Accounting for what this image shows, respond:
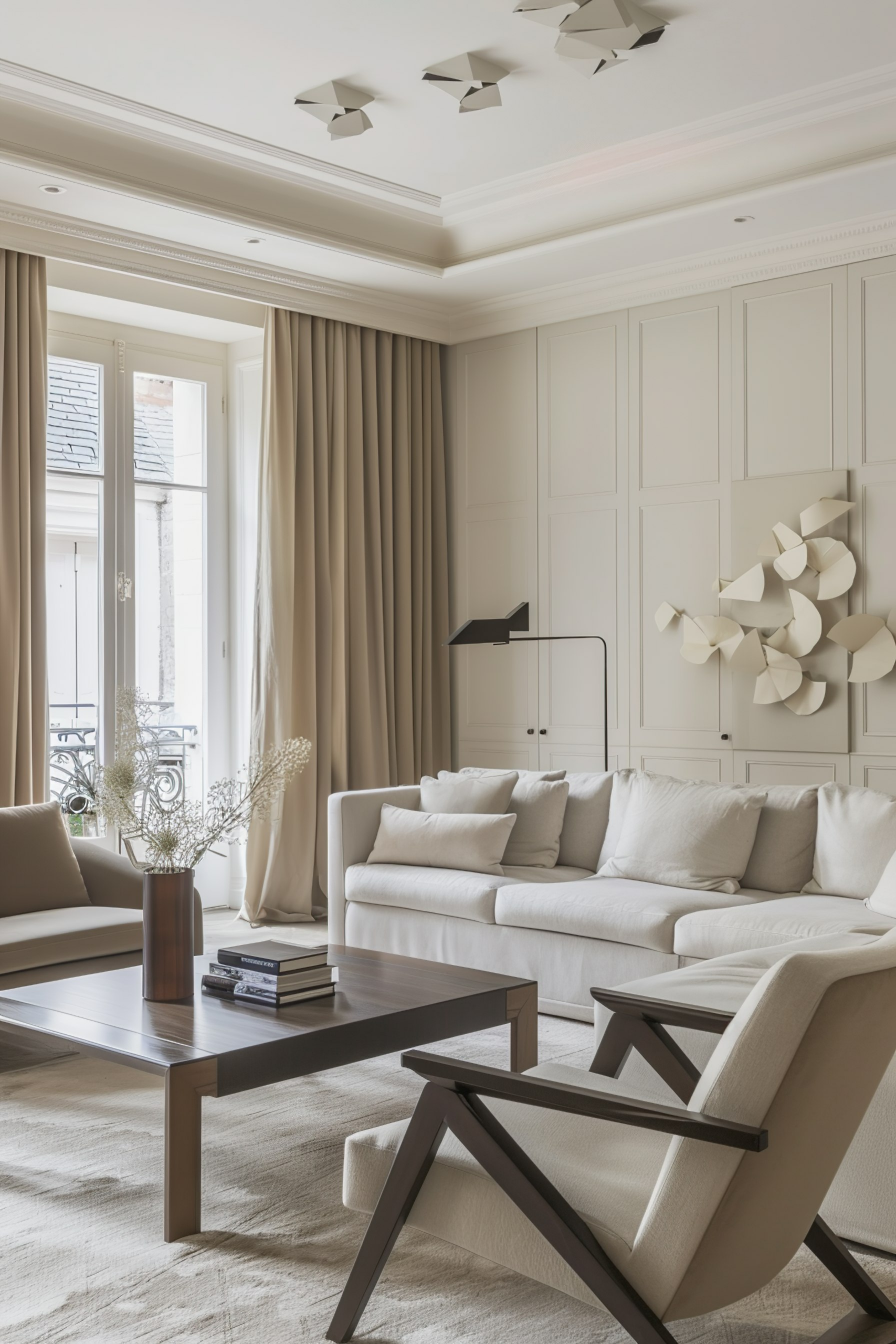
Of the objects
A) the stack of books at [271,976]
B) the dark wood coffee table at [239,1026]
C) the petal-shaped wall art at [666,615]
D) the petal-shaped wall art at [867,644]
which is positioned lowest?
the dark wood coffee table at [239,1026]

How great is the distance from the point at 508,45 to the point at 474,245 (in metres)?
1.81

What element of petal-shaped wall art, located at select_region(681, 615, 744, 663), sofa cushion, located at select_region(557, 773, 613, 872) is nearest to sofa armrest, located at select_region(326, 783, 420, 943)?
sofa cushion, located at select_region(557, 773, 613, 872)

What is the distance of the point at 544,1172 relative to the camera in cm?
197

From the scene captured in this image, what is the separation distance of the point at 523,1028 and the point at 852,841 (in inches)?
54.8

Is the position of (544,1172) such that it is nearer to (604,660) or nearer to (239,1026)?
(239,1026)

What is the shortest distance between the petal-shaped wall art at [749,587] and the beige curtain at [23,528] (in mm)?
2939

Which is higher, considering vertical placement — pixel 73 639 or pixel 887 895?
pixel 73 639

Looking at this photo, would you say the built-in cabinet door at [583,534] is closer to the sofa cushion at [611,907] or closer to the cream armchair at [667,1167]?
the sofa cushion at [611,907]

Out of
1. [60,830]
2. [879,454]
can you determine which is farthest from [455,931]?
[879,454]

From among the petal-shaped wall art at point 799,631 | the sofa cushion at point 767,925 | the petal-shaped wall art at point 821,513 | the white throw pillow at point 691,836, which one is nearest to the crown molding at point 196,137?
the petal-shaped wall art at point 821,513

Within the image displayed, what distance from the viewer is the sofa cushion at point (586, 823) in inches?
191

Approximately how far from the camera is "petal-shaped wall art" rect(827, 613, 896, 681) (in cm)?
506

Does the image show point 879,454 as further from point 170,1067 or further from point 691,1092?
point 170,1067

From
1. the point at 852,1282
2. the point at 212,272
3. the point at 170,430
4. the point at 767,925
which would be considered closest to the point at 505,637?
the point at 170,430
